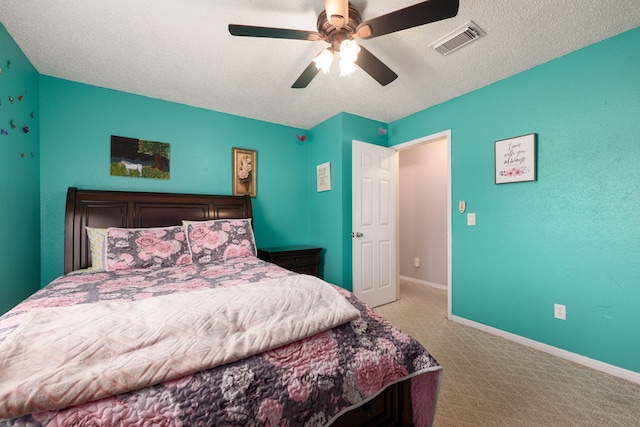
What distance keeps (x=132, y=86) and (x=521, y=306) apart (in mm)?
4251

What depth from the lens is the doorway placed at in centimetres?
414

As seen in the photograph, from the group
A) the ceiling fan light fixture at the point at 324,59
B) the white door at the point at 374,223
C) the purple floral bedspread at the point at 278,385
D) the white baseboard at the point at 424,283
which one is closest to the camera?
the purple floral bedspread at the point at 278,385

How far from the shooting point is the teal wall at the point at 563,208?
1.87 m

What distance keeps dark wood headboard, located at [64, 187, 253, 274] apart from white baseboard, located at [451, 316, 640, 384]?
2815 mm

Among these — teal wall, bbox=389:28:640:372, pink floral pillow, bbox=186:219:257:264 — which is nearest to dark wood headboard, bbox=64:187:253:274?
pink floral pillow, bbox=186:219:257:264

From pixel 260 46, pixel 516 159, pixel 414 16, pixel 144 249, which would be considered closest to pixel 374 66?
pixel 414 16

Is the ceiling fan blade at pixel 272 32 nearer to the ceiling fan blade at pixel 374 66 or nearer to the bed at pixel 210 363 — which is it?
the ceiling fan blade at pixel 374 66

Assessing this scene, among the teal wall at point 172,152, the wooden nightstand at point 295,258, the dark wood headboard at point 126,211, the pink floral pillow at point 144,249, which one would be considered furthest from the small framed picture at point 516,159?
the pink floral pillow at point 144,249

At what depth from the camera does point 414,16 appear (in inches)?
53.0

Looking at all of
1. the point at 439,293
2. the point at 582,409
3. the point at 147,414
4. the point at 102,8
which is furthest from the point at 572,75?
the point at 102,8

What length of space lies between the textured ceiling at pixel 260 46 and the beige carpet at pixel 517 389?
2.46 metres

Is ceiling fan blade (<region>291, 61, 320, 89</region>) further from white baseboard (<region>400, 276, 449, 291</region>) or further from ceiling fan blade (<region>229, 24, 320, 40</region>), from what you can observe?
white baseboard (<region>400, 276, 449, 291</region>)

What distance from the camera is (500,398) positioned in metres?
1.67

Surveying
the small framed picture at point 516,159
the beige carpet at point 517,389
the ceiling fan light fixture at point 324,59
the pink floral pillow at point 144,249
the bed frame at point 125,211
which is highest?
the ceiling fan light fixture at point 324,59
